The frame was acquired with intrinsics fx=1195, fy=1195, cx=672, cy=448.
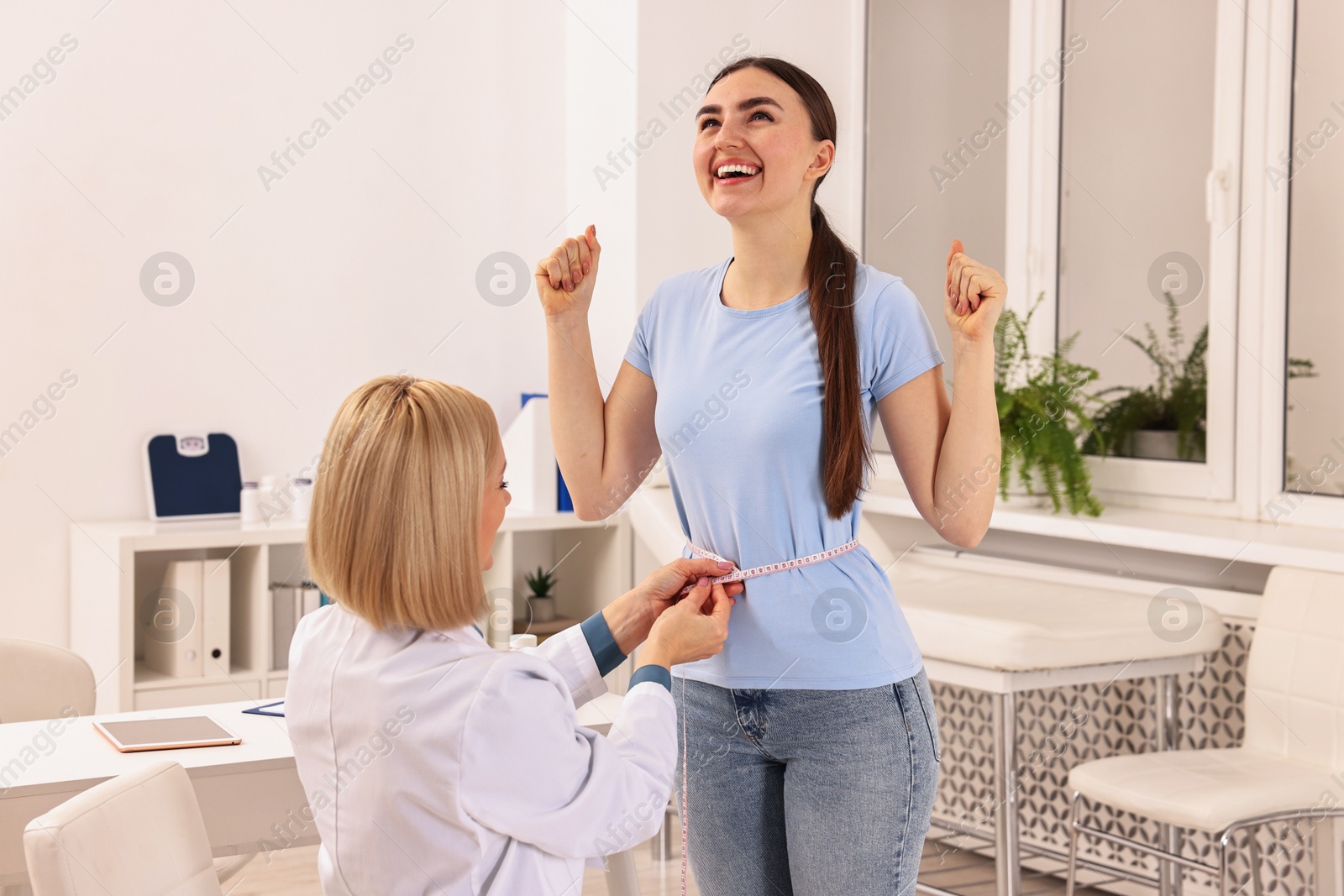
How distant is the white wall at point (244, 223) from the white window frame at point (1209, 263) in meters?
1.49

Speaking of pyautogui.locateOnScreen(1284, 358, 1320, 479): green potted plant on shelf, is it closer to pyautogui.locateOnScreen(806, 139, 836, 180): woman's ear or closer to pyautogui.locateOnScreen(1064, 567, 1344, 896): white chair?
pyautogui.locateOnScreen(1064, 567, 1344, 896): white chair

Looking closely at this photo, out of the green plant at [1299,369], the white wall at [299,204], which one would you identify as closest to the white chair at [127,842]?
the white wall at [299,204]

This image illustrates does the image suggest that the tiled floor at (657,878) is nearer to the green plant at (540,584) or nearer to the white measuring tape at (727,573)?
the green plant at (540,584)

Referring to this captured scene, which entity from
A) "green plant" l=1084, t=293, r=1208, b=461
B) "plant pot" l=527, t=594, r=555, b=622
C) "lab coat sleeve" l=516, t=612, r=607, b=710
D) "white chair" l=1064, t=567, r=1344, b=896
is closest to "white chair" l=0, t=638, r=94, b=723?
"lab coat sleeve" l=516, t=612, r=607, b=710

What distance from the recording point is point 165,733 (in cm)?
181

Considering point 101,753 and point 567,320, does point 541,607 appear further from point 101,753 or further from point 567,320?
point 567,320

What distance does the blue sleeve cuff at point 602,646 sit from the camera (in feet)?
4.58

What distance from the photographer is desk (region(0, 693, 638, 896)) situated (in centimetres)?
156

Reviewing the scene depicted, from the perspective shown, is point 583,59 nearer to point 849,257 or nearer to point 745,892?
point 849,257

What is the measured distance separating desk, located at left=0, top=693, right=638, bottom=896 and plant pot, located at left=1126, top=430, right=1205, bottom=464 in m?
2.26

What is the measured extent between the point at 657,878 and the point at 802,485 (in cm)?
200

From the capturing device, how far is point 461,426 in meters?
1.14

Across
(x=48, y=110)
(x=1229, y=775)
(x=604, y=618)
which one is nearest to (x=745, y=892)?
(x=604, y=618)

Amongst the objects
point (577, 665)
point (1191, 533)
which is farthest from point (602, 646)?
point (1191, 533)
